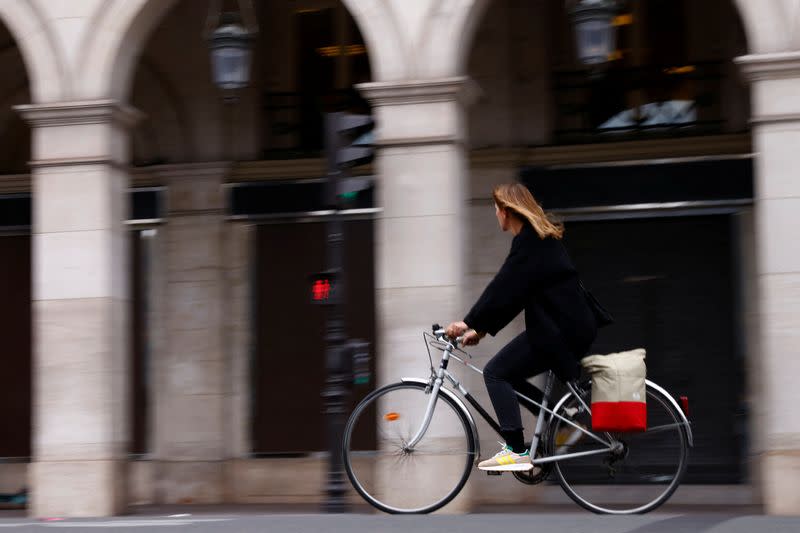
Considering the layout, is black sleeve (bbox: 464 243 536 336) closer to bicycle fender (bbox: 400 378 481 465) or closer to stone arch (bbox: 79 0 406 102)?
bicycle fender (bbox: 400 378 481 465)

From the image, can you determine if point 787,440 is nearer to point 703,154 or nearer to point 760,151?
point 760,151

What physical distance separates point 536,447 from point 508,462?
0.74ft

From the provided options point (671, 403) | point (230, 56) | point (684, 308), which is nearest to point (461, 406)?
point (671, 403)

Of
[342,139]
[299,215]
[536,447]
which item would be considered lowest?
[536,447]

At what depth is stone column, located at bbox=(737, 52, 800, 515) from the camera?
870cm

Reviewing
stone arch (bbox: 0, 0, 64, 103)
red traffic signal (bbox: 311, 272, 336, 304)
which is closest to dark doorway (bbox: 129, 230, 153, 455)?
stone arch (bbox: 0, 0, 64, 103)

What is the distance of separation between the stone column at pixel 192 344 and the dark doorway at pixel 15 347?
A: 4.70ft

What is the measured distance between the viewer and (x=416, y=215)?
9.43 metres

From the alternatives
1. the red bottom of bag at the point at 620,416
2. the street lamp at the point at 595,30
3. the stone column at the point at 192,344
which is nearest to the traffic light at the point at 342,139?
the street lamp at the point at 595,30

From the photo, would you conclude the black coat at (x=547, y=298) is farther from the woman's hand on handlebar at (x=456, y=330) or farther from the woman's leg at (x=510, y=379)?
the woman's hand on handlebar at (x=456, y=330)

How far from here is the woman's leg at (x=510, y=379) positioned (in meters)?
7.31

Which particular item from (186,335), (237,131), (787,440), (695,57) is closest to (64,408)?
(186,335)

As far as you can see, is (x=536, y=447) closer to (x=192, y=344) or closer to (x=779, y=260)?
(x=779, y=260)

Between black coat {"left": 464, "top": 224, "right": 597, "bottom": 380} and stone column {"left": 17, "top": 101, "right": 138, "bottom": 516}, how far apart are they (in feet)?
13.0
